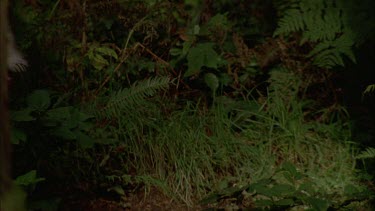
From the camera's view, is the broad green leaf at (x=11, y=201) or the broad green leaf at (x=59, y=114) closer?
the broad green leaf at (x=11, y=201)

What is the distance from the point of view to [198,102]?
11.4 ft

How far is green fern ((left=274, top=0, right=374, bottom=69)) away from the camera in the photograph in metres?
3.17

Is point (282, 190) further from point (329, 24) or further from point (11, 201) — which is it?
point (11, 201)

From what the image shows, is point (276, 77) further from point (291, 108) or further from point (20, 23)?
point (20, 23)

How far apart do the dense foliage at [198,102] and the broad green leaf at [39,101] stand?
0.01 m

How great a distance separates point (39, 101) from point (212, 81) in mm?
1386

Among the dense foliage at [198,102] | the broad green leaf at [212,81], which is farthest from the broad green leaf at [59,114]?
the broad green leaf at [212,81]

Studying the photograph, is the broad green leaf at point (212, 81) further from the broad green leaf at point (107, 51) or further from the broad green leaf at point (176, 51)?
the broad green leaf at point (107, 51)

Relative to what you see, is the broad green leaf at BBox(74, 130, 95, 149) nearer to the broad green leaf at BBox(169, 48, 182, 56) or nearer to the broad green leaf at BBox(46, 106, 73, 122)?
the broad green leaf at BBox(46, 106, 73, 122)

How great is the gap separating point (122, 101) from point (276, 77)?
1.30m

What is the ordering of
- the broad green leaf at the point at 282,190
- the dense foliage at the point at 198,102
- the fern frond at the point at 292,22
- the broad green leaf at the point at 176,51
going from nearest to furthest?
the broad green leaf at the point at 282,190 < the dense foliage at the point at 198,102 < the fern frond at the point at 292,22 < the broad green leaf at the point at 176,51

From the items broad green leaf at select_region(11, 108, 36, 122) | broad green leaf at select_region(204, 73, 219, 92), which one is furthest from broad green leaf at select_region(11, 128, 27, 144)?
broad green leaf at select_region(204, 73, 219, 92)

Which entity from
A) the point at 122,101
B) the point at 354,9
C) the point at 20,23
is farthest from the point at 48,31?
the point at 354,9

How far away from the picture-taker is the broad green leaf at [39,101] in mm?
2479
